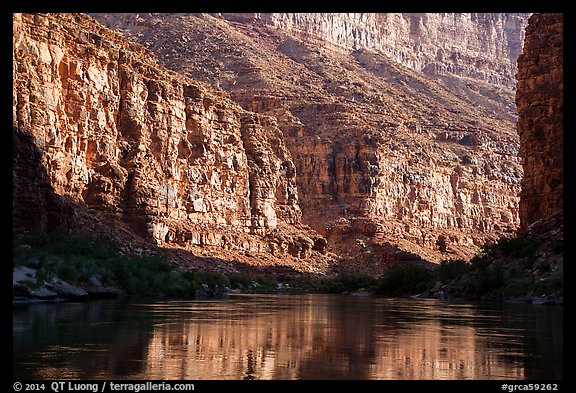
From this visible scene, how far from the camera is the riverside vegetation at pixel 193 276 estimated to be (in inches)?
1143

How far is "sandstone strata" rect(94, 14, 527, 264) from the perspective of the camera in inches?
3433

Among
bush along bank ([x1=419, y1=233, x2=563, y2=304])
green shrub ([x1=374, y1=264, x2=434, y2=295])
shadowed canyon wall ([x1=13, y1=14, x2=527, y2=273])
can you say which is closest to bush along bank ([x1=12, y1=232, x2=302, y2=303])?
shadowed canyon wall ([x1=13, y1=14, x2=527, y2=273])

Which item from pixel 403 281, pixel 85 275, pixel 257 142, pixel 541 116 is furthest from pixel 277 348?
pixel 257 142

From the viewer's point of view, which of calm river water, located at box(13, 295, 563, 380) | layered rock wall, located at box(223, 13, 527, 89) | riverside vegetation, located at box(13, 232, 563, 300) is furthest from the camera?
layered rock wall, located at box(223, 13, 527, 89)

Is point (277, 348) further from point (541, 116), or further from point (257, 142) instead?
point (257, 142)

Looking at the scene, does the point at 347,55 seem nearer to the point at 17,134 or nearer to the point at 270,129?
the point at 270,129

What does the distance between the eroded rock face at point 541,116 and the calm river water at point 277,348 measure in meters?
23.2

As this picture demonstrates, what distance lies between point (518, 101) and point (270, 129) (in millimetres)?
40281

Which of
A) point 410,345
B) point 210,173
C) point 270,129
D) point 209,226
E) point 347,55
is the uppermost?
point 347,55

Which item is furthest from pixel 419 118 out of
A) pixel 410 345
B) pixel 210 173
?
pixel 410 345

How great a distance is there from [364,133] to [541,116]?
47645mm

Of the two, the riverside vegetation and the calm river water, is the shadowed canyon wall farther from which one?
the calm river water

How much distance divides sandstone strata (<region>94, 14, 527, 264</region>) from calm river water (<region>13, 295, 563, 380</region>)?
5916 cm

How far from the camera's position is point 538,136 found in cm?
4238
